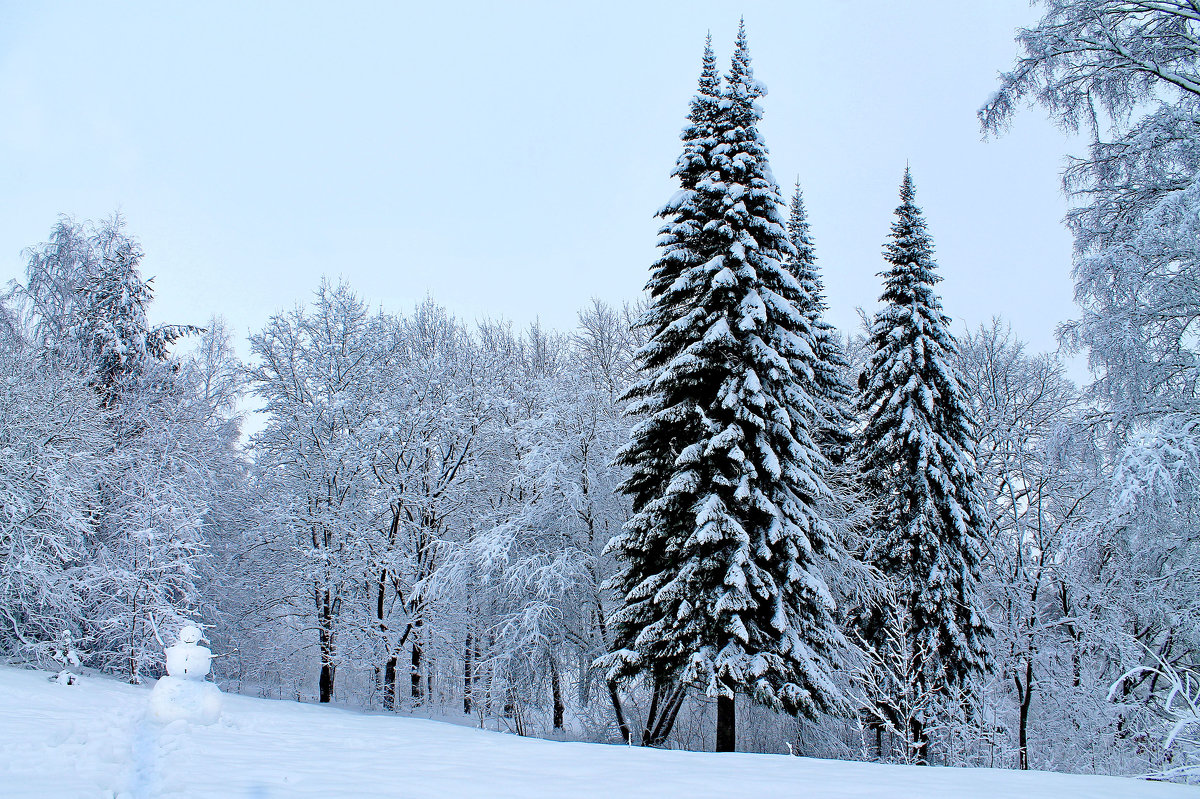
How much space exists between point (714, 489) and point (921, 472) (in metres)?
7.00

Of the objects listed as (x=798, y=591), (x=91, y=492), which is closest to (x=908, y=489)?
(x=798, y=591)

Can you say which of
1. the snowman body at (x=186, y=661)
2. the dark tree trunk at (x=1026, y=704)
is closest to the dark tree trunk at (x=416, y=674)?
the snowman body at (x=186, y=661)

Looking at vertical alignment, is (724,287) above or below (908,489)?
above

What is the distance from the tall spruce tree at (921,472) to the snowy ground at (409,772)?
9.80 m

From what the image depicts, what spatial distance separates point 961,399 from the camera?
54.7 ft

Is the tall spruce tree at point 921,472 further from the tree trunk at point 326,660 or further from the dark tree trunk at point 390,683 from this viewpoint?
the tree trunk at point 326,660

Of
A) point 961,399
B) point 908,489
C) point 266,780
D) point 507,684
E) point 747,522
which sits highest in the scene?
point 961,399

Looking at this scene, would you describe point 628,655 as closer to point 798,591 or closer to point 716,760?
point 798,591

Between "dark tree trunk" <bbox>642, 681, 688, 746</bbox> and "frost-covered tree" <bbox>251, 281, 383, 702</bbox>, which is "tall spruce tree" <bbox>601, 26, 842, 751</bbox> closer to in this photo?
"dark tree trunk" <bbox>642, 681, 688, 746</bbox>

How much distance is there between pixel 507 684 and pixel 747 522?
309 inches

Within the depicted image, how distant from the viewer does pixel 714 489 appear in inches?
481

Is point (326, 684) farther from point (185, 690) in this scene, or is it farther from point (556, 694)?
point (185, 690)

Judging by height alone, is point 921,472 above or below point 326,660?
above

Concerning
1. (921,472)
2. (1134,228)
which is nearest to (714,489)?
(921,472)
